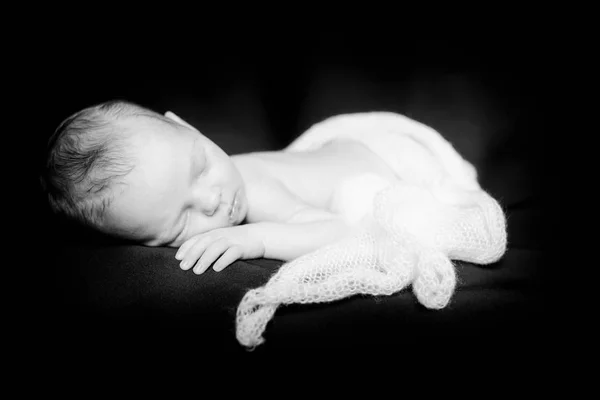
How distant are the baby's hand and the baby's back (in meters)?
0.27

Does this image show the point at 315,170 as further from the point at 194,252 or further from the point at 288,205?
the point at 194,252

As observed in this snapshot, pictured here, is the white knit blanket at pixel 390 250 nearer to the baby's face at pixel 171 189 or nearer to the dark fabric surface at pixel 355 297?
the dark fabric surface at pixel 355 297

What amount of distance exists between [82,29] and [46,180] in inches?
19.4

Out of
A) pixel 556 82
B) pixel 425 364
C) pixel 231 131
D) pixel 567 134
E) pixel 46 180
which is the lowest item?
pixel 425 364

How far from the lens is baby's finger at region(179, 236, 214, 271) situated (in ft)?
2.30

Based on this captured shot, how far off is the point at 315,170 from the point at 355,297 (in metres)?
0.51

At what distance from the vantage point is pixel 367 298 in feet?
2.19

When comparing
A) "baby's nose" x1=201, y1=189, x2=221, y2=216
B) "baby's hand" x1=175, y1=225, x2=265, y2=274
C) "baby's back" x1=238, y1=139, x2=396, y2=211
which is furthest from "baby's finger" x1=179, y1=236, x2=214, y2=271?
"baby's back" x1=238, y1=139, x2=396, y2=211

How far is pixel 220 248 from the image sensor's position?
0.75 meters

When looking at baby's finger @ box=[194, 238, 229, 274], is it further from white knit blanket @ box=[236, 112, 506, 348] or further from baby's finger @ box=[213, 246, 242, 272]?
white knit blanket @ box=[236, 112, 506, 348]

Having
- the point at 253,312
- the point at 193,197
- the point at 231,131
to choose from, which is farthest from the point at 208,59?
the point at 253,312

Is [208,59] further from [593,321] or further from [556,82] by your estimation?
[593,321]

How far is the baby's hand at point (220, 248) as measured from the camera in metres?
0.71

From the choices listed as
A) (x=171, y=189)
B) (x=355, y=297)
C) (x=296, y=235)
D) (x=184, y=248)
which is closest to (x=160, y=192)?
(x=171, y=189)
